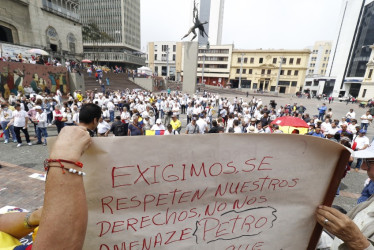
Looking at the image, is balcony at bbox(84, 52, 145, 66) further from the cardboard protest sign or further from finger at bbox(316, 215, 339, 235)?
finger at bbox(316, 215, 339, 235)

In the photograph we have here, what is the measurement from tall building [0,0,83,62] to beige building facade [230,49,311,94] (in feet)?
144

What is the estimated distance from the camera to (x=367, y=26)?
45.6m

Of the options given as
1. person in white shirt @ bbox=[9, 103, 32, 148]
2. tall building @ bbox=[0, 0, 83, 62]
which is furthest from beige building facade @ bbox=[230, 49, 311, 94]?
person in white shirt @ bbox=[9, 103, 32, 148]

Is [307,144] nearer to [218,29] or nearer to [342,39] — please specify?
[342,39]

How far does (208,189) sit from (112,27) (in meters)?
78.8

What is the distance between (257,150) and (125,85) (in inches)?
1294

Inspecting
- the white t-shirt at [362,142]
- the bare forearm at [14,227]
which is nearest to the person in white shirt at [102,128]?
the bare forearm at [14,227]

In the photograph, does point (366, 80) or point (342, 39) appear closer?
point (366, 80)

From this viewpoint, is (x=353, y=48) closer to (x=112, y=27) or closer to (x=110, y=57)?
(x=110, y=57)

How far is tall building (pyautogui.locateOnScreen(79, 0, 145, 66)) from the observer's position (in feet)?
206

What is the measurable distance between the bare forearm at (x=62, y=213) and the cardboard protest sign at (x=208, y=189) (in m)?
0.25

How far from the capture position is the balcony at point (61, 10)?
101 feet

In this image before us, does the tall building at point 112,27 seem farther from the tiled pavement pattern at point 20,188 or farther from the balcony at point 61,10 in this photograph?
the tiled pavement pattern at point 20,188

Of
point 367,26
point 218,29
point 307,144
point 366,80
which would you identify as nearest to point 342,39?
point 367,26
